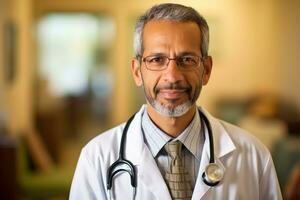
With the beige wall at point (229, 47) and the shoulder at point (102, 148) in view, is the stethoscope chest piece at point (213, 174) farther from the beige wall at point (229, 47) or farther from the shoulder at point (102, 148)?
the beige wall at point (229, 47)

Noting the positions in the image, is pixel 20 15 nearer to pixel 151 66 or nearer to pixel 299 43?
pixel 299 43

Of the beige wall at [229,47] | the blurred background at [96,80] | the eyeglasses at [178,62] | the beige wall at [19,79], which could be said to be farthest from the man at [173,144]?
the beige wall at [229,47]

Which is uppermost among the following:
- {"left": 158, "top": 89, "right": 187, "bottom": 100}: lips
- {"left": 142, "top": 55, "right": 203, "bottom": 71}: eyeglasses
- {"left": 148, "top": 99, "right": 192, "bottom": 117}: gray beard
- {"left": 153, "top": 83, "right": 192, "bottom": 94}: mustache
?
{"left": 142, "top": 55, "right": 203, "bottom": 71}: eyeglasses

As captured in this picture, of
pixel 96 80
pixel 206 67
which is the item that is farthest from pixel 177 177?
pixel 96 80

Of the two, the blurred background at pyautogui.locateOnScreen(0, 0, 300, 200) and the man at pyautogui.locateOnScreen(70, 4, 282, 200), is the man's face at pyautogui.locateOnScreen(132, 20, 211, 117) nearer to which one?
the man at pyautogui.locateOnScreen(70, 4, 282, 200)

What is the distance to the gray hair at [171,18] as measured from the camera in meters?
1.33

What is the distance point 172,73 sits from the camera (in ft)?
4.29

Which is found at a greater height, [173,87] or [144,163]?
[173,87]

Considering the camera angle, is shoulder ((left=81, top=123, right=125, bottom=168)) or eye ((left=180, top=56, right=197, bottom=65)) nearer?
eye ((left=180, top=56, right=197, bottom=65))

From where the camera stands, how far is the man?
1.32 meters

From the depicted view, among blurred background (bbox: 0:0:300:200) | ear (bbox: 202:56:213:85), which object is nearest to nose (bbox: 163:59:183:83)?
ear (bbox: 202:56:213:85)

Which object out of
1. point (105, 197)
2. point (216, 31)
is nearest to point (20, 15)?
point (216, 31)

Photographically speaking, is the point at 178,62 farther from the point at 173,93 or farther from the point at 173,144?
the point at 173,144

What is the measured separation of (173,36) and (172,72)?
0.09 m
